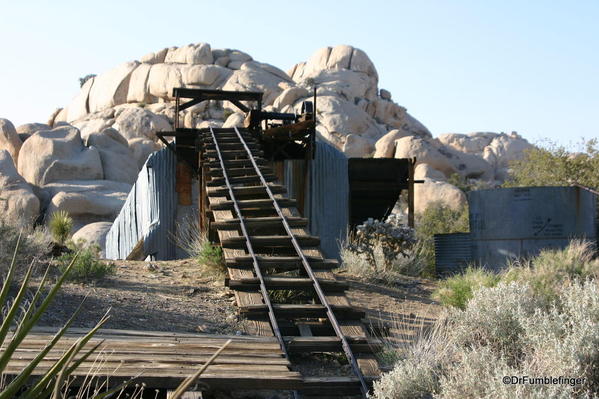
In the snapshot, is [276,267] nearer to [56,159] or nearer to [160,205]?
[160,205]

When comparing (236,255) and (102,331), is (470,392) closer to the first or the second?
(102,331)

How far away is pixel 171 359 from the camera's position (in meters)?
5.84

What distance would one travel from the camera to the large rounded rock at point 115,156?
42719 millimetres

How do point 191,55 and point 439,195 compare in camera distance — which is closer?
point 439,195

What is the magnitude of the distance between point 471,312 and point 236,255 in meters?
3.45

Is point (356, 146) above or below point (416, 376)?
above

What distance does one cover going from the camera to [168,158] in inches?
754

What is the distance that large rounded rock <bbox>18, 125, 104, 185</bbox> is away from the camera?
134 ft

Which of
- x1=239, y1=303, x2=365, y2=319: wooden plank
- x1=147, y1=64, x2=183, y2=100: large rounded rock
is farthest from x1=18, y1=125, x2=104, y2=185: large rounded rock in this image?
x1=239, y1=303, x2=365, y2=319: wooden plank

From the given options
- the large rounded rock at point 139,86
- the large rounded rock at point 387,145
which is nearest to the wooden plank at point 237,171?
the large rounded rock at point 387,145

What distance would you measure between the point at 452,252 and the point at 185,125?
44.2 m

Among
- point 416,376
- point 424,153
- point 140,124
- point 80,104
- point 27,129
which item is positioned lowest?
point 416,376

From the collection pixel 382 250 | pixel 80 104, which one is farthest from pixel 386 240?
pixel 80 104

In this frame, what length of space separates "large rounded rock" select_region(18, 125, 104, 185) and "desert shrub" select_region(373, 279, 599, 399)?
120ft
